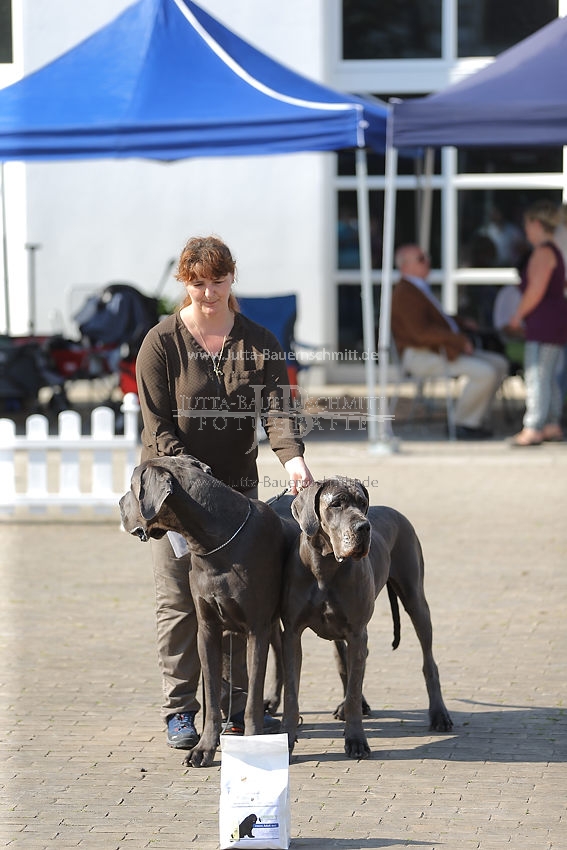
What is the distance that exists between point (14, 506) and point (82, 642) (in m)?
3.09

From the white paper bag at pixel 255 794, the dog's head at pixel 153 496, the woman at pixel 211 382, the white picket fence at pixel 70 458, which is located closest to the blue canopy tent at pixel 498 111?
the white picket fence at pixel 70 458

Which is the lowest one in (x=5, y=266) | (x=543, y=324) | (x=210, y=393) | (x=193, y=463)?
(x=193, y=463)

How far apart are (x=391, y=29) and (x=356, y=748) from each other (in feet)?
44.2

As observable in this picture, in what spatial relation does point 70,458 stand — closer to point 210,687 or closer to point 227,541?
point 210,687

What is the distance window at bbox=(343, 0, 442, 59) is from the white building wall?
2.06 feet

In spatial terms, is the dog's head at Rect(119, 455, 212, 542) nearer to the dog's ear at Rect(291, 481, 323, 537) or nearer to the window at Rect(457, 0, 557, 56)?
the dog's ear at Rect(291, 481, 323, 537)

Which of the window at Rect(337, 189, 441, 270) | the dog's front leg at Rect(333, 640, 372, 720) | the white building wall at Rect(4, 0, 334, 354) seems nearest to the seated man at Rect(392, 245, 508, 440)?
the white building wall at Rect(4, 0, 334, 354)

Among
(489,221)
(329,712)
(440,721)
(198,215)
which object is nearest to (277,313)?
(198,215)

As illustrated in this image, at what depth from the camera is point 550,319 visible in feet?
39.3

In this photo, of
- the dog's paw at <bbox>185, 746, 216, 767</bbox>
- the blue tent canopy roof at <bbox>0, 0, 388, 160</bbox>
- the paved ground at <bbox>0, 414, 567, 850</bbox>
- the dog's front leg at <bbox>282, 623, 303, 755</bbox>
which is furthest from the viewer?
the blue tent canopy roof at <bbox>0, 0, 388, 160</bbox>

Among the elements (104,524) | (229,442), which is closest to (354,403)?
(104,524)

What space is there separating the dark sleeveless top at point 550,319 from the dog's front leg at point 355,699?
7.41 metres

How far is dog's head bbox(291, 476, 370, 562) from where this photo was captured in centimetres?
441

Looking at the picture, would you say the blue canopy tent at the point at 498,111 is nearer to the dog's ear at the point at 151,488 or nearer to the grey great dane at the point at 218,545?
the grey great dane at the point at 218,545
